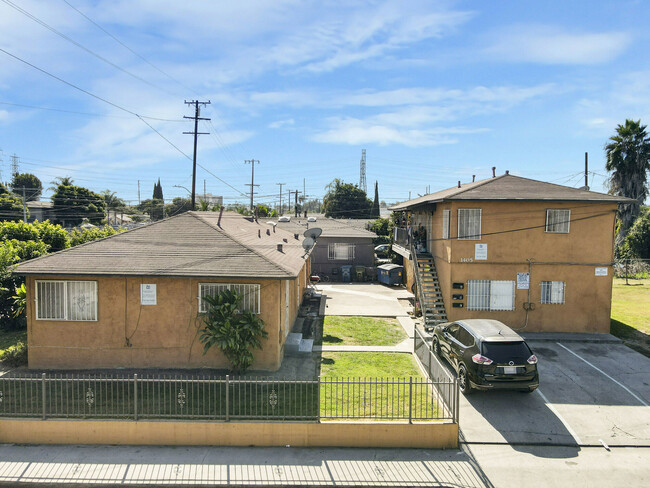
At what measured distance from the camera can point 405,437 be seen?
9203mm

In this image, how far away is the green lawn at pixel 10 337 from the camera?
15.3m

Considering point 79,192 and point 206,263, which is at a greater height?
point 79,192

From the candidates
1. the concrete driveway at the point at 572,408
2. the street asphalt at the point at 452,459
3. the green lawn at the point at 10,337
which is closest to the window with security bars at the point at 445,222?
the concrete driveway at the point at 572,408

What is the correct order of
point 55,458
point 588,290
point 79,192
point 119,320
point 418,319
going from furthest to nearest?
point 79,192
point 418,319
point 588,290
point 119,320
point 55,458

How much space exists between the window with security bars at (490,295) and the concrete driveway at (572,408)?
3623mm

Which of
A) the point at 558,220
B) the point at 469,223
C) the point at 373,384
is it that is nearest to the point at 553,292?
the point at 558,220

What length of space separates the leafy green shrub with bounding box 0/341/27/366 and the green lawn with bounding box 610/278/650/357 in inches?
825

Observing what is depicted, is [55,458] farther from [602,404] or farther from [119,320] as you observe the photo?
[602,404]

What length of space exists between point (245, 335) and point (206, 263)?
2645mm

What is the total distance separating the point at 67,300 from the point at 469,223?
15.3 meters

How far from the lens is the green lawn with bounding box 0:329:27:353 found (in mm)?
15286

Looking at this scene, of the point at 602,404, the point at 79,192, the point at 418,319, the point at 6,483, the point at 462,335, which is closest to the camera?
the point at 6,483

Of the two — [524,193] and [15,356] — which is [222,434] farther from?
[524,193]

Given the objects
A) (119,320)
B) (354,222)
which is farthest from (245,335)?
(354,222)
